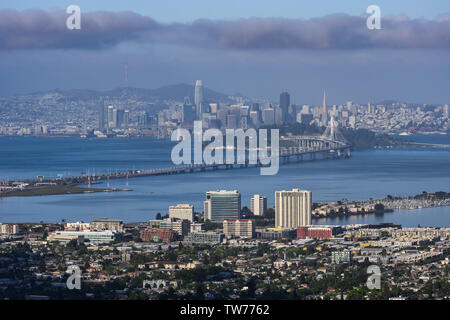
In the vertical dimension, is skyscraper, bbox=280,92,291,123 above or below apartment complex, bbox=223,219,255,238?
above

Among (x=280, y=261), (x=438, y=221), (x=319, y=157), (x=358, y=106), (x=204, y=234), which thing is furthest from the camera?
(x=358, y=106)

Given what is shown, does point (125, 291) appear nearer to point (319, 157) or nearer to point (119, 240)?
point (119, 240)

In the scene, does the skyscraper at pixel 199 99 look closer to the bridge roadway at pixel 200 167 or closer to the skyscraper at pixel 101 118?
Answer: the skyscraper at pixel 101 118

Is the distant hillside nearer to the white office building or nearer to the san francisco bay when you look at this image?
the san francisco bay

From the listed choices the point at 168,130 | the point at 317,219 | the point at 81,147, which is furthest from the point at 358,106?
the point at 317,219

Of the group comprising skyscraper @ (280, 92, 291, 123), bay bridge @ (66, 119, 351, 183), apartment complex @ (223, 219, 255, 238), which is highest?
skyscraper @ (280, 92, 291, 123)

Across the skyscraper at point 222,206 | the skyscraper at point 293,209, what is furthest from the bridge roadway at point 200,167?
the skyscraper at point 293,209

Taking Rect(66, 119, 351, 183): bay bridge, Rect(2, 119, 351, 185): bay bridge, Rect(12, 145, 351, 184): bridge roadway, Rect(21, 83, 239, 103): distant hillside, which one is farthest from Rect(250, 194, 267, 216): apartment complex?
Rect(21, 83, 239, 103): distant hillside
